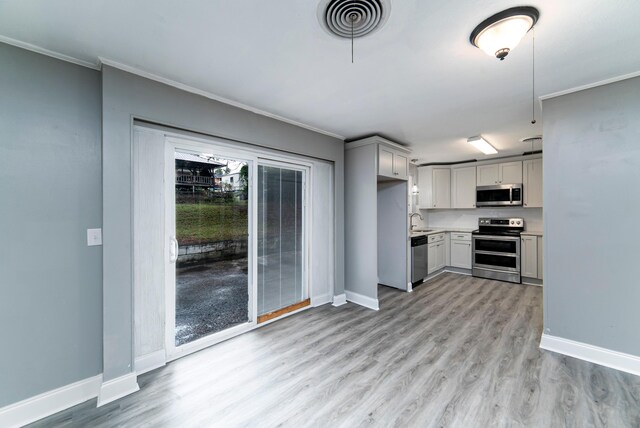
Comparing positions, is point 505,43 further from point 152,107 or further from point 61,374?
point 61,374

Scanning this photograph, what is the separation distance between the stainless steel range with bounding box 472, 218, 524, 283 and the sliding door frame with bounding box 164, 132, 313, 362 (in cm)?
376

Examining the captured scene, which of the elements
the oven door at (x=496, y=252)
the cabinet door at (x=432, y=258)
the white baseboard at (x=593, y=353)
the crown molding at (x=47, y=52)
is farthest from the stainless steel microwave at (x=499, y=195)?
the crown molding at (x=47, y=52)

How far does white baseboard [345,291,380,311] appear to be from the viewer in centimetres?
374

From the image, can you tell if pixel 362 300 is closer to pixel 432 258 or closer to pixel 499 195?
pixel 432 258

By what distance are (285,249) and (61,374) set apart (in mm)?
2243

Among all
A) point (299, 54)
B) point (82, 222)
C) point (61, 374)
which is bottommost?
point (61, 374)

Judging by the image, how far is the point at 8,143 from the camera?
1.71m

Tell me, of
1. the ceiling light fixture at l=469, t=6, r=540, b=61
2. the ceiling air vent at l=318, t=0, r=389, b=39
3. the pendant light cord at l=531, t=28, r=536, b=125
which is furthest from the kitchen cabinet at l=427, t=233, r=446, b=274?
the ceiling air vent at l=318, t=0, r=389, b=39

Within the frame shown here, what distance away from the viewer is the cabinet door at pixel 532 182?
4859mm

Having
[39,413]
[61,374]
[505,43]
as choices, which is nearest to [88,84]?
[61,374]

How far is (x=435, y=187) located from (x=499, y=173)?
4.07ft

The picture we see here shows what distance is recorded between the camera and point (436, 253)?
17.8ft

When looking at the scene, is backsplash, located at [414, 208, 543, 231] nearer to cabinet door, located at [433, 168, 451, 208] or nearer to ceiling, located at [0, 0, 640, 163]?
cabinet door, located at [433, 168, 451, 208]

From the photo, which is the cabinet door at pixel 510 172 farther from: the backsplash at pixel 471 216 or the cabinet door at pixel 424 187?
the cabinet door at pixel 424 187
